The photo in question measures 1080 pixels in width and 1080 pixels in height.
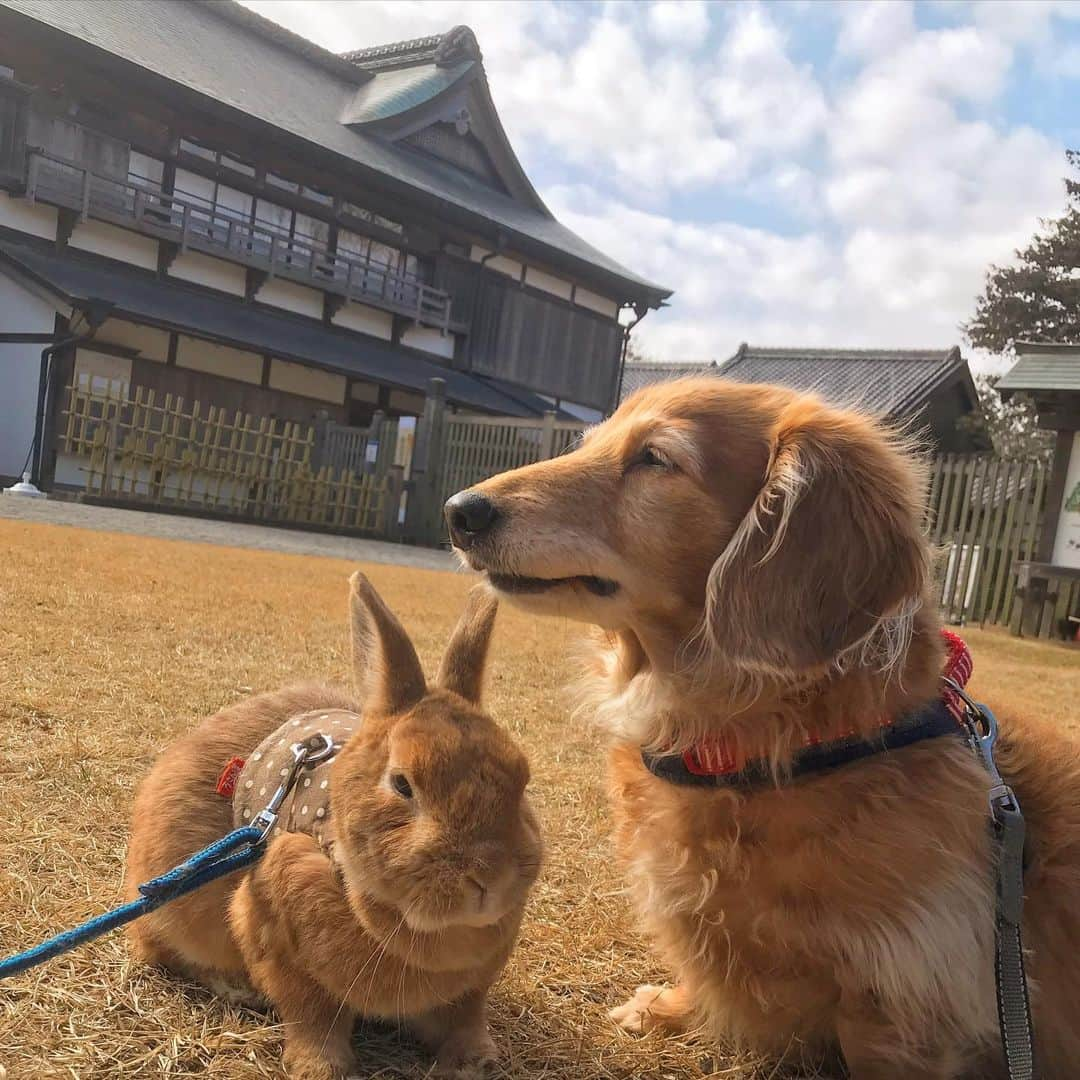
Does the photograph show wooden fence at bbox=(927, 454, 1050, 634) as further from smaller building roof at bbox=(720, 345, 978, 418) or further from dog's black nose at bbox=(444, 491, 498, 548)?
dog's black nose at bbox=(444, 491, 498, 548)

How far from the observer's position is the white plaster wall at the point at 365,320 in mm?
16797

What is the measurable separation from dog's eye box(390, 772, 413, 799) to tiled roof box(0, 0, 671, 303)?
14381 millimetres

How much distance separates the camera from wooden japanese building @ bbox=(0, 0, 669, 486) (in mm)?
12766

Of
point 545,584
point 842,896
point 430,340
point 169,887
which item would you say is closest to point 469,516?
point 545,584

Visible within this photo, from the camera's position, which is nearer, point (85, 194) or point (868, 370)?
point (85, 194)

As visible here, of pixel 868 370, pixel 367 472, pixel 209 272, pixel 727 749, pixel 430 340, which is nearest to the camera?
pixel 727 749

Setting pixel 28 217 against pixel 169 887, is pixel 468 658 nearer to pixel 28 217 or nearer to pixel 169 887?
pixel 169 887

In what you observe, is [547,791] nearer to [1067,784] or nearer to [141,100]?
[1067,784]

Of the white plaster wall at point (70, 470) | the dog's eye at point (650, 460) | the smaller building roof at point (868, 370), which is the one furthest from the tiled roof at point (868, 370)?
the dog's eye at point (650, 460)

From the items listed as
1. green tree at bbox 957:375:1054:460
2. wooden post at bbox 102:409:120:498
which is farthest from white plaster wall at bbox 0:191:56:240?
green tree at bbox 957:375:1054:460

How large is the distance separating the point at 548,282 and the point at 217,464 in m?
9.16

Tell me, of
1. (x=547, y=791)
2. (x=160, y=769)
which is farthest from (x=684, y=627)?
(x=547, y=791)

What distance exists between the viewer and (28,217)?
1288 cm

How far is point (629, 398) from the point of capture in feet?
7.06
